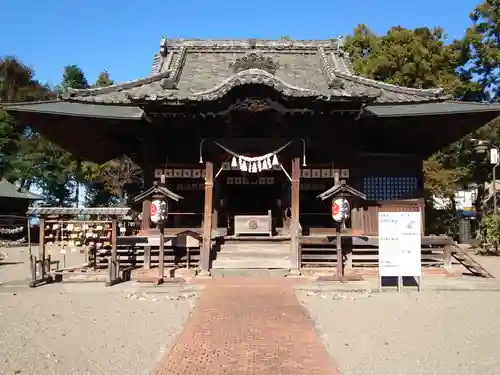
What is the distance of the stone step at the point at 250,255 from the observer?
42.8 feet

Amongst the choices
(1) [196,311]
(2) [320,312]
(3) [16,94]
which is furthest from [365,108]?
(3) [16,94]

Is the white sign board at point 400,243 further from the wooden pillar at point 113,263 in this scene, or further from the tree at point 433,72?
the tree at point 433,72

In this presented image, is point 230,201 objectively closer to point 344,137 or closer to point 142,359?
point 344,137

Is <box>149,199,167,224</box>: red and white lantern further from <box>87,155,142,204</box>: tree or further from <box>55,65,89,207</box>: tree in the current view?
<box>55,65,89,207</box>: tree

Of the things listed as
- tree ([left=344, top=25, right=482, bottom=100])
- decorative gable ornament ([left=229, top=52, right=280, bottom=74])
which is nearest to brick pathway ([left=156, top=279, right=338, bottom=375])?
decorative gable ornament ([left=229, top=52, right=280, bottom=74])

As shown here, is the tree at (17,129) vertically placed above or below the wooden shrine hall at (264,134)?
above

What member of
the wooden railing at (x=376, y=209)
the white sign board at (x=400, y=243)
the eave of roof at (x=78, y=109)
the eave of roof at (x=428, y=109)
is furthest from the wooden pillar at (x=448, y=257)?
the eave of roof at (x=78, y=109)

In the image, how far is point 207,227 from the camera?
41.4 ft

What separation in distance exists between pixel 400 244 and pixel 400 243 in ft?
0.07

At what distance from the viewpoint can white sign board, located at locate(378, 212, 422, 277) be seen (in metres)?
10.2

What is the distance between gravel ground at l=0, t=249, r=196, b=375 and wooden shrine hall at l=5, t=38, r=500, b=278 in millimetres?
3312

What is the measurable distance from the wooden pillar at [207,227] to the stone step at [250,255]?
0.66 meters

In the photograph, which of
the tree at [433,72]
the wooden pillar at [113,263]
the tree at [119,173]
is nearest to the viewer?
the wooden pillar at [113,263]

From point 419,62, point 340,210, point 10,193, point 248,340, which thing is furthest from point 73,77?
point 248,340
